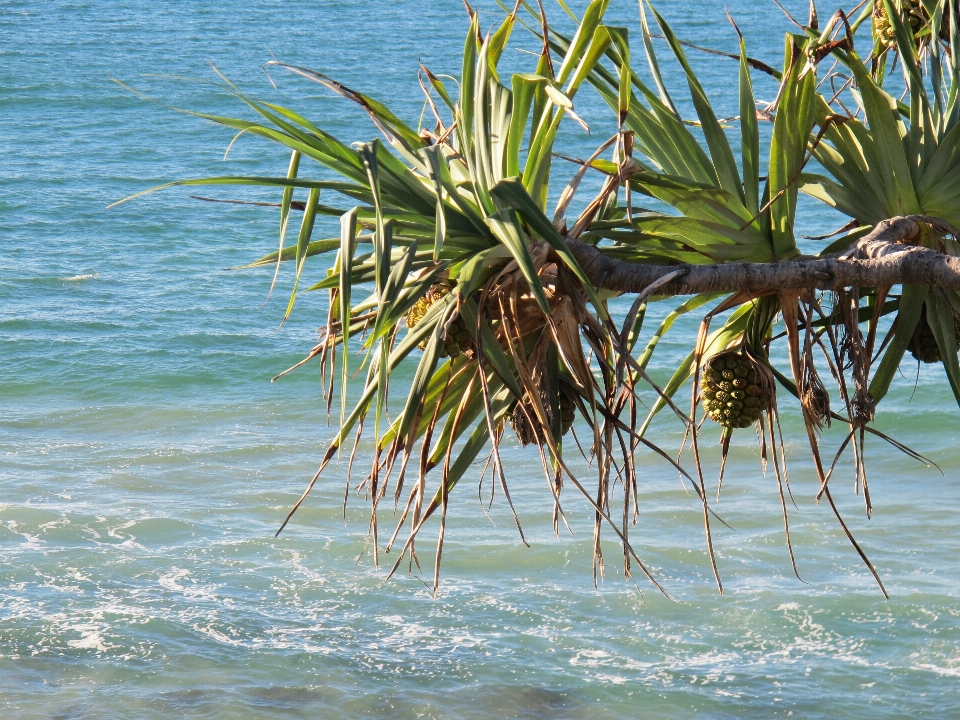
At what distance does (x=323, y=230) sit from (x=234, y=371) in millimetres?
5116

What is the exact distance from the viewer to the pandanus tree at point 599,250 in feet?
6.70

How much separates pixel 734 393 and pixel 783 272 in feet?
1.27

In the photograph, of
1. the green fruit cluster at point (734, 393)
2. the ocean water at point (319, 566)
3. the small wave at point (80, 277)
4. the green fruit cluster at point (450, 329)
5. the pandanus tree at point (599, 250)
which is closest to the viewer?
the pandanus tree at point (599, 250)

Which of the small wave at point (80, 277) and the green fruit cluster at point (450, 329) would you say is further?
the small wave at point (80, 277)

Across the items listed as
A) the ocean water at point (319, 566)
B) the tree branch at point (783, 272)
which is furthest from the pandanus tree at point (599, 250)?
the ocean water at point (319, 566)

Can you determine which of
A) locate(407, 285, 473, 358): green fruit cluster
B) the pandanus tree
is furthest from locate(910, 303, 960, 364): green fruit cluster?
locate(407, 285, 473, 358): green fruit cluster

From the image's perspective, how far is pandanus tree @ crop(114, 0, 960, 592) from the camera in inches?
80.4

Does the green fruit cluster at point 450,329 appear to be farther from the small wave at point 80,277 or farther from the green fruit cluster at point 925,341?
the small wave at point 80,277

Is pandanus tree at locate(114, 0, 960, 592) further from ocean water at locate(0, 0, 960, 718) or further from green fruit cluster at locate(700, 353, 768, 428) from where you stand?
ocean water at locate(0, 0, 960, 718)

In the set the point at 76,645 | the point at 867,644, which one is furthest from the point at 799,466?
the point at 76,645

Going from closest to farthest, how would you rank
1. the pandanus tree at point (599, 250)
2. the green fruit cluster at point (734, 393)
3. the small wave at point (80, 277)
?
the pandanus tree at point (599, 250)
the green fruit cluster at point (734, 393)
the small wave at point (80, 277)

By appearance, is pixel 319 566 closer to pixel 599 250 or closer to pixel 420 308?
pixel 420 308

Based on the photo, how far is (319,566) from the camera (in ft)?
25.5

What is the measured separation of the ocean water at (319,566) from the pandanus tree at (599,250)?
141 inches
